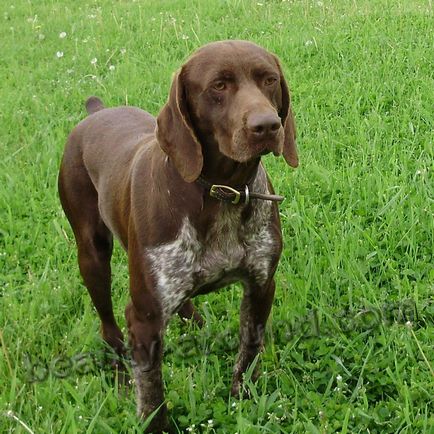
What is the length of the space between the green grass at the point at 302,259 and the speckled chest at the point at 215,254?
547 mm

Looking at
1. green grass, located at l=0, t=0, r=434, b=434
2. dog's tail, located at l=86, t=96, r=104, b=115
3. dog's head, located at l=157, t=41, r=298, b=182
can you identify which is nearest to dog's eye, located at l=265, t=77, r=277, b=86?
dog's head, located at l=157, t=41, r=298, b=182

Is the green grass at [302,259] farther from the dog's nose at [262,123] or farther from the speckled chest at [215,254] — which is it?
the dog's nose at [262,123]

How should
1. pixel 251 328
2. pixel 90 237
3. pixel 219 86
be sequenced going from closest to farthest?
pixel 219 86 < pixel 251 328 < pixel 90 237

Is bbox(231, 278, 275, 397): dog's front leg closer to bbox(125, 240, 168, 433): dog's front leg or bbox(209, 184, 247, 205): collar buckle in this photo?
bbox(125, 240, 168, 433): dog's front leg

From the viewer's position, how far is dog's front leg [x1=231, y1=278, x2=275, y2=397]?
11.3ft

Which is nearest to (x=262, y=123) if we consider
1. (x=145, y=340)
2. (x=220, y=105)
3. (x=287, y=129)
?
(x=220, y=105)

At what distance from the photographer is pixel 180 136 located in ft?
9.58

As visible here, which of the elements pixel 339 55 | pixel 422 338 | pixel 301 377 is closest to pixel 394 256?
pixel 422 338

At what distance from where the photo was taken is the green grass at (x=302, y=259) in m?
3.28

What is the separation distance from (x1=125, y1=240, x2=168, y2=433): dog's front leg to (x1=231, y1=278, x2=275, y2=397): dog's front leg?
1.43ft

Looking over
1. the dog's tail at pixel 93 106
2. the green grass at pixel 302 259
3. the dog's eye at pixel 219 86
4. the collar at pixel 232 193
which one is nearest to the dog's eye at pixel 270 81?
the dog's eye at pixel 219 86

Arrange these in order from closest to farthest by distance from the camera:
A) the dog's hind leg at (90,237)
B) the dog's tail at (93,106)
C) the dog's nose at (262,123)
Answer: the dog's nose at (262,123) → the dog's hind leg at (90,237) → the dog's tail at (93,106)

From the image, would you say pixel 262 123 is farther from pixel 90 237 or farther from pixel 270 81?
pixel 90 237

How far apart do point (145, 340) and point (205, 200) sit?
0.65 m
